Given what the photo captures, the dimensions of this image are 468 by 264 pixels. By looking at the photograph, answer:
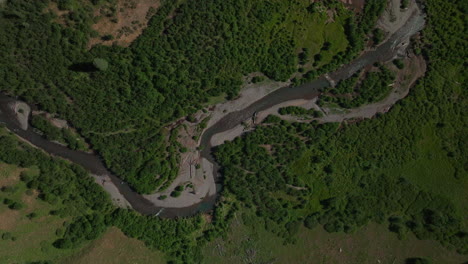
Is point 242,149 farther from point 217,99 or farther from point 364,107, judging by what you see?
point 364,107

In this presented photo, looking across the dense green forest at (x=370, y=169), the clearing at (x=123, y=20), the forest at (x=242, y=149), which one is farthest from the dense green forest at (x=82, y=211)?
the clearing at (x=123, y=20)

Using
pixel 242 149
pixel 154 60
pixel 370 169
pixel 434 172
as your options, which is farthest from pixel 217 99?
pixel 434 172

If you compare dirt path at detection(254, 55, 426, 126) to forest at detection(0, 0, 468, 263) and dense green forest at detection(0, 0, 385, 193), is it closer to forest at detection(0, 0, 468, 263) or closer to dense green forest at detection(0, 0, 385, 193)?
forest at detection(0, 0, 468, 263)

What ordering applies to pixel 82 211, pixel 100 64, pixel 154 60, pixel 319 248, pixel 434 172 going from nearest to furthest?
pixel 100 64, pixel 82 211, pixel 154 60, pixel 319 248, pixel 434 172

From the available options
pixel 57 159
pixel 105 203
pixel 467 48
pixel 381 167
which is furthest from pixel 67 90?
pixel 467 48

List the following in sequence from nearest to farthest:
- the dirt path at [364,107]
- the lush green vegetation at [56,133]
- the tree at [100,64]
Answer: the tree at [100,64], the lush green vegetation at [56,133], the dirt path at [364,107]

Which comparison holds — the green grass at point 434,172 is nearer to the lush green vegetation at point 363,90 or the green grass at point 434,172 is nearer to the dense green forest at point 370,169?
the dense green forest at point 370,169

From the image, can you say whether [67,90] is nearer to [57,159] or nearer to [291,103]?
[57,159]
